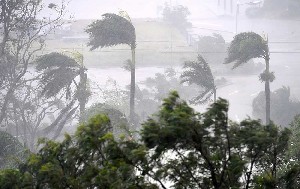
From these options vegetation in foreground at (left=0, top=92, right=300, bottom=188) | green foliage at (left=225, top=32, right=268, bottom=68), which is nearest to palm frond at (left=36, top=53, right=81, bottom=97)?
green foliage at (left=225, top=32, right=268, bottom=68)

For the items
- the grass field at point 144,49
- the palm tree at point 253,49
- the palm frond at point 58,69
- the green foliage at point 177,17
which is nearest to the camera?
the palm frond at point 58,69

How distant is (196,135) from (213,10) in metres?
62.3

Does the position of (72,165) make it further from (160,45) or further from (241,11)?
(241,11)

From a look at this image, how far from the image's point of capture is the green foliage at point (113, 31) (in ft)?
71.4

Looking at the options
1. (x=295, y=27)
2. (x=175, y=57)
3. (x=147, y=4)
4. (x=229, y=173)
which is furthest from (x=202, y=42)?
(x=229, y=173)

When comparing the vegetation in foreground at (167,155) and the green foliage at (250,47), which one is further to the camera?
the green foliage at (250,47)

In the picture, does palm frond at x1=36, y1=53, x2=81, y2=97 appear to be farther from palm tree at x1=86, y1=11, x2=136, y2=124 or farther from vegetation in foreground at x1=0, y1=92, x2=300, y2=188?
vegetation in foreground at x1=0, y1=92, x2=300, y2=188

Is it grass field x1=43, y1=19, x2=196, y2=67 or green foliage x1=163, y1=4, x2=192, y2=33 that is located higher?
green foliage x1=163, y1=4, x2=192, y2=33

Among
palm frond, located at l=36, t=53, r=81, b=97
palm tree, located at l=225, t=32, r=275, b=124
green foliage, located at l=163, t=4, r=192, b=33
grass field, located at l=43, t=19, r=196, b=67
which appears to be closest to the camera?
palm frond, located at l=36, t=53, r=81, b=97

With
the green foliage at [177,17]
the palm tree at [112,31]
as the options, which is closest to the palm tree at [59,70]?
the palm tree at [112,31]

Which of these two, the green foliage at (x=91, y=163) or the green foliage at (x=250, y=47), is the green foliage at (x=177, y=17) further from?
the green foliage at (x=91, y=163)

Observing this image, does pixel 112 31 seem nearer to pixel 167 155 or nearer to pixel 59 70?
pixel 59 70

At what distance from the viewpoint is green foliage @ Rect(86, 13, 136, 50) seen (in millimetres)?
21766

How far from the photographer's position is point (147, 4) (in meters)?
70.9
